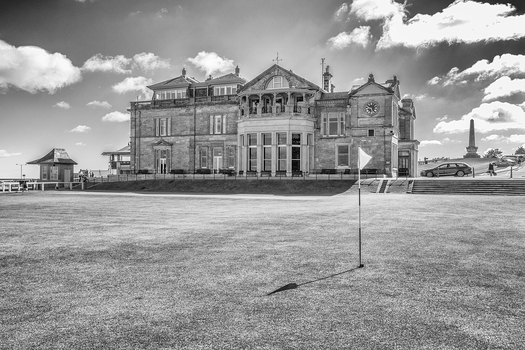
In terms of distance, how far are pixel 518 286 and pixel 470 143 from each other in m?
89.7

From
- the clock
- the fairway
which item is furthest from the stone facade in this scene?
the fairway

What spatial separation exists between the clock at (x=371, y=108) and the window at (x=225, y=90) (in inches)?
637

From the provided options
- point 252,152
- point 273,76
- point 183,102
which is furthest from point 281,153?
point 183,102

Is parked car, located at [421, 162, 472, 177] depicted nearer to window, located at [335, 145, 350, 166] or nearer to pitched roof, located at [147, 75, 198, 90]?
window, located at [335, 145, 350, 166]

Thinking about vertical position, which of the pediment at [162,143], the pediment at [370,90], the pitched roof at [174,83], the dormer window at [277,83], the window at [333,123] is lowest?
the pediment at [162,143]

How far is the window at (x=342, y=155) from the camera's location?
4316 centimetres

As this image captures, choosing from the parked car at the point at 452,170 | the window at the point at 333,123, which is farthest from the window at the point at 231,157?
the parked car at the point at 452,170

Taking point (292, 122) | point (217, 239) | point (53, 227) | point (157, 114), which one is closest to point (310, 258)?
point (217, 239)

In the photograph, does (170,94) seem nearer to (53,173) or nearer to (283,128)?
(283,128)

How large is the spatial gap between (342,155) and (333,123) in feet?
11.9

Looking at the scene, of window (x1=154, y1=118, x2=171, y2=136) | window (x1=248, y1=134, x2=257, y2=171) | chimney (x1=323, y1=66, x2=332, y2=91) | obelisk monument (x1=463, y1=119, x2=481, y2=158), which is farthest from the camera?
obelisk monument (x1=463, y1=119, x2=481, y2=158)

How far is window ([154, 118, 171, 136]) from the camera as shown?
50684 mm

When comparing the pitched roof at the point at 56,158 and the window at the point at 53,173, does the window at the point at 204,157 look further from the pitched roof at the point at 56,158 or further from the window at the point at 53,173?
the window at the point at 53,173

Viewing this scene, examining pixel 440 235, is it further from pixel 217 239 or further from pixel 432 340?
pixel 432 340
